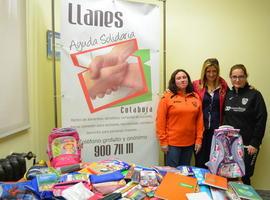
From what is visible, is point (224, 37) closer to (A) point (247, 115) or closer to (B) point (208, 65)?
(B) point (208, 65)

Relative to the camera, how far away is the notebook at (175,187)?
127 cm

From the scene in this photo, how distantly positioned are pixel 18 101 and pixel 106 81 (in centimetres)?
73

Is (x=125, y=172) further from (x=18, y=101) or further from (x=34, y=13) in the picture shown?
(x=34, y=13)

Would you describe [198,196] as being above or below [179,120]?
below

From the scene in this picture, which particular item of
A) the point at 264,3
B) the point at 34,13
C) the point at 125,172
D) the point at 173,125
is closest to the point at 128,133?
the point at 173,125

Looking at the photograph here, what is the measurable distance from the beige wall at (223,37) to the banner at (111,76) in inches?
18.3

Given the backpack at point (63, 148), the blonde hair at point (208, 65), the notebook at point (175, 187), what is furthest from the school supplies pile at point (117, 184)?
the blonde hair at point (208, 65)

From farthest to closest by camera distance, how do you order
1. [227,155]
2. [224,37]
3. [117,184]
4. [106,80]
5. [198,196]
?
[224,37] < [106,80] < [227,155] < [117,184] < [198,196]

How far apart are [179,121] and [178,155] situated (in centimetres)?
33

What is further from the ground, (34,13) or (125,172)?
(34,13)

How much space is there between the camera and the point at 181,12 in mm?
2770

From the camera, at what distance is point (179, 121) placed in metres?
2.37

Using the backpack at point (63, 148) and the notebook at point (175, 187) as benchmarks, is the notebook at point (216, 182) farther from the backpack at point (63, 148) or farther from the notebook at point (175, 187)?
the backpack at point (63, 148)

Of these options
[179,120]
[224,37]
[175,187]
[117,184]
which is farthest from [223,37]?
[117,184]
